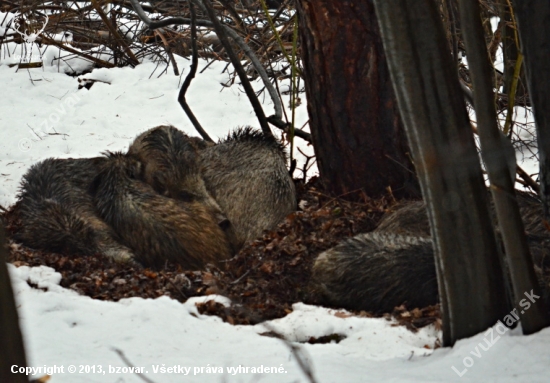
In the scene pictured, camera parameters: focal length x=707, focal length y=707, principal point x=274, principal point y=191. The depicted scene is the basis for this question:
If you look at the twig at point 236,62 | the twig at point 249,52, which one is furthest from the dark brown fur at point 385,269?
the twig at point 249,52

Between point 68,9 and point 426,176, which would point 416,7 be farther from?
point 68,9

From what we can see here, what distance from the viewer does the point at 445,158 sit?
346 cm

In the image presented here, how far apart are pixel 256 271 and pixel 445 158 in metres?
2.38

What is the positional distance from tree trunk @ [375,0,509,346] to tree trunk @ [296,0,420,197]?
2.76 metres

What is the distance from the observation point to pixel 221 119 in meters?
9.48

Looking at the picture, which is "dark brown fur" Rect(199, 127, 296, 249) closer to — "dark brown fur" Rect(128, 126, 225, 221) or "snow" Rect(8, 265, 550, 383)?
"dark brown fur" Rect(128, 126, 225, 221)

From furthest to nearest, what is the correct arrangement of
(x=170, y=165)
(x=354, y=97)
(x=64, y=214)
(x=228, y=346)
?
1. (x=170, y=165)
2. (x=354, y=97)
3. (x=64, y=214)
4. (x=228, y=346)

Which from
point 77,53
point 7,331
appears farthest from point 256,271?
point 77,53

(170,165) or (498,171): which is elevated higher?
(170,165)

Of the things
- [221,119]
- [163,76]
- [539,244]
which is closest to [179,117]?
[221,119]

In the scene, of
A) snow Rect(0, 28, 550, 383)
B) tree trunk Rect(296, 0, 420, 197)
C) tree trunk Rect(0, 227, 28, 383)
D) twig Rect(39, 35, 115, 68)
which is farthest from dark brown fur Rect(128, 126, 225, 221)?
tree trunk Rect(0, 227, 28, 383)

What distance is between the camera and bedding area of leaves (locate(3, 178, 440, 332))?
479 centimetres

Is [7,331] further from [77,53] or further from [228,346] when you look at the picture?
[77,53]

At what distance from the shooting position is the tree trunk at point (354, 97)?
6.24 meters
